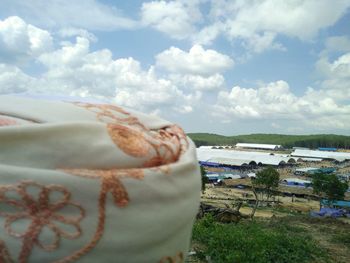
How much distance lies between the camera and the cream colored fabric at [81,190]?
909mm

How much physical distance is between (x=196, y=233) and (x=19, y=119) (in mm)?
8053

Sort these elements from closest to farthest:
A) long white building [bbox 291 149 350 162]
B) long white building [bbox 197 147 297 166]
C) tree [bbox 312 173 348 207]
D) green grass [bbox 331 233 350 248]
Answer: green grass [bbox 331 233 350 248] < tree [bbox 312 173 348 207] < long white building [bbox 197 147 297 166] < long white building [bbox 291 149 350 162]

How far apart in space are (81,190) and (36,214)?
0.38 ft

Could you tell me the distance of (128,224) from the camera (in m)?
0.96

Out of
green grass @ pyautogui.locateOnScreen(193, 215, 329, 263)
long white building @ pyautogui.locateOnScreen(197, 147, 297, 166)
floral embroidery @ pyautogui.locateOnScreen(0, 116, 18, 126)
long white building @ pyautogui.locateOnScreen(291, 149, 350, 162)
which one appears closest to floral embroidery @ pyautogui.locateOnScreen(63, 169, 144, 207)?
floral embroidery @ pyautogui.locateOnScreen(0, 116, 18, 126)

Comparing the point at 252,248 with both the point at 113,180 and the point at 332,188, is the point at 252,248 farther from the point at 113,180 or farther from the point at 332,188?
the point at 332,188

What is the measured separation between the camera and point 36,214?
91cm

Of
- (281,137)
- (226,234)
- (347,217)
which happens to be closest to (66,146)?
(226,234)

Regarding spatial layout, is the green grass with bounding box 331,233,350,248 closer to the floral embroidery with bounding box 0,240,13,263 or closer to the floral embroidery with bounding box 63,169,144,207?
the floral embroidery with bounding box 63,169,144,207

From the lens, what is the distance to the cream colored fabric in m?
0.91

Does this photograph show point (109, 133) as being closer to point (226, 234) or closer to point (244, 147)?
point (226, 234)

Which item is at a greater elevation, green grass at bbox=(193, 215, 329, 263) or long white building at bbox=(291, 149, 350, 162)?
long white building at bbox=(291, 149, 350, 162)

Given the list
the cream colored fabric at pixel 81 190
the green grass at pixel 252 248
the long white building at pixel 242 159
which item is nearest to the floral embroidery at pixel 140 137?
the cream colored fabric at pixel 81 190

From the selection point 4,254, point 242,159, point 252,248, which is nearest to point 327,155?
point 242,159
